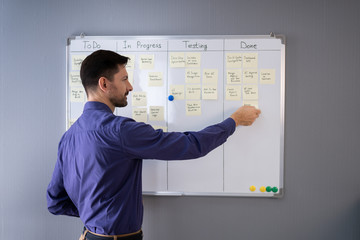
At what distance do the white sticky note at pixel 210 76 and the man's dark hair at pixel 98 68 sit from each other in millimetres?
562

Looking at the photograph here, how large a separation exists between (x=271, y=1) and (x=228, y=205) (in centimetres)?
130

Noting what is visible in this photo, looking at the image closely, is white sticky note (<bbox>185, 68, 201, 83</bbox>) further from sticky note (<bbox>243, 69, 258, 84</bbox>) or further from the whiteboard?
sticky note (<bbox>243, 69, 258, 84</bbox>)

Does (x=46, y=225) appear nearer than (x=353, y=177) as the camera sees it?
No

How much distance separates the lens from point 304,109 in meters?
1.43

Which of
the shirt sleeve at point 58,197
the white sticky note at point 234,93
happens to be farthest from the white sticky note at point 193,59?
the shirt sleeve at point 58,197

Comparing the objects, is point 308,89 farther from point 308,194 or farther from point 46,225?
point 46,225

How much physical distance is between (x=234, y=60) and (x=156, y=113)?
58 cm

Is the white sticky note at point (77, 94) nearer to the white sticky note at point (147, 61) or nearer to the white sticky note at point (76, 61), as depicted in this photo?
the white sticky note at point (76, 61)

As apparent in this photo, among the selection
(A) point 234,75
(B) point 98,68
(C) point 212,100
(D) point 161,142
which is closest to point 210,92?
(C) point 212,100

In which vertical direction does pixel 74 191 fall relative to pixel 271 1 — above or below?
below

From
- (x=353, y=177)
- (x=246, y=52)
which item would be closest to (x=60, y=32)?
(x=246, y=52)

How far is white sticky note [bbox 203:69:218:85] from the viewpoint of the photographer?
1.43 m

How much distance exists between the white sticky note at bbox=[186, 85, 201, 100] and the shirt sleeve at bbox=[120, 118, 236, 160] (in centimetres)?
→ 37

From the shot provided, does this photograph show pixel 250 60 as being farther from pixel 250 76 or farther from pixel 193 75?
pixel 193 75
